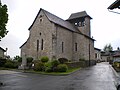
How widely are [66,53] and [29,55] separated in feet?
28.7

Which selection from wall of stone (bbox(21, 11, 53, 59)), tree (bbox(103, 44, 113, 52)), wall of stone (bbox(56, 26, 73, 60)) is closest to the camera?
wall of stone (bbox(21, 11, 53, 59))

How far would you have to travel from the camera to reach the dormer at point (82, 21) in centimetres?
5125

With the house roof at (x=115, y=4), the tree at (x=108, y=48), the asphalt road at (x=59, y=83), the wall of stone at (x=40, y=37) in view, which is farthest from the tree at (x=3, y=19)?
the tree at (x=108, y=48)

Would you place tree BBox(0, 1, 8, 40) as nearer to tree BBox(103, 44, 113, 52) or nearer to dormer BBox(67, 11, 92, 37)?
dormer BBox(67, 11, 92, 37)

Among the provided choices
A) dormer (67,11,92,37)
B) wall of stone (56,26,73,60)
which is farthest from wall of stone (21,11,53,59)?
dormer (67,11,92,37)

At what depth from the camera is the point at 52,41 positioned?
3619 centimetres

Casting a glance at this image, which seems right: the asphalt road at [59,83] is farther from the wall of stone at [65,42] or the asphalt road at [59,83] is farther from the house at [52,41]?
the wall of stone at [65,42]

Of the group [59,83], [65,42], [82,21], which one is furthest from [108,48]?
[59,83]

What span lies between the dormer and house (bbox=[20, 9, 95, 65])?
4.51 meters

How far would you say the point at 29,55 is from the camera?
132ft

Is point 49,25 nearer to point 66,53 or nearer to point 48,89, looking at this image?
point 66,53

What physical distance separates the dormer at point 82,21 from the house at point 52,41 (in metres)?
4.51

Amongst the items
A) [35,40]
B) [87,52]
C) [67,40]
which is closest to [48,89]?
[35,40]

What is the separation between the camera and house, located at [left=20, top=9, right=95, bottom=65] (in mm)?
36750
